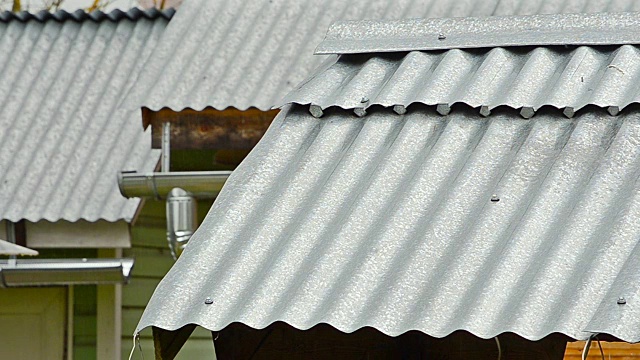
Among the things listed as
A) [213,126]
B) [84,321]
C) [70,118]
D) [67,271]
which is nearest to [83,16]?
[70,118]

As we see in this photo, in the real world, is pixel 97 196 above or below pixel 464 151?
below

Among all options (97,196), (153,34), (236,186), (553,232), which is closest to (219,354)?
(236,186)

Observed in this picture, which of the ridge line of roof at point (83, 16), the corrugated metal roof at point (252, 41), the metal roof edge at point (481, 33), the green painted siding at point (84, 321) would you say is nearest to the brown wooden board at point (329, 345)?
the metal roof edge at point (481, 33)

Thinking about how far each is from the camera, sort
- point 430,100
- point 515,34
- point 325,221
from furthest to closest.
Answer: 1. point 515,34
2. point 430,100
3. point 325,221

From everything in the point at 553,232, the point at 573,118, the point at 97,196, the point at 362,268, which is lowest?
the point at 97,196

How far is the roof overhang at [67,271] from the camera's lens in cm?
685

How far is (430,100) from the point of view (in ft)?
11.9

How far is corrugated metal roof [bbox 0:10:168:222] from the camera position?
23.9 ft

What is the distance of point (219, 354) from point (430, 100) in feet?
2.95

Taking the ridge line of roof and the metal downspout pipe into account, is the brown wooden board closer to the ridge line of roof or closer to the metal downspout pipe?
the metal downspout pipe

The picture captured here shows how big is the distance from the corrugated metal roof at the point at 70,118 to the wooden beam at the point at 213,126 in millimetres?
799

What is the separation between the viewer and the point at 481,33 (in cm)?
399

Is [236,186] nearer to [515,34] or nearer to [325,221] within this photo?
[325,221]

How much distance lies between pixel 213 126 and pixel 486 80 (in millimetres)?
2894
